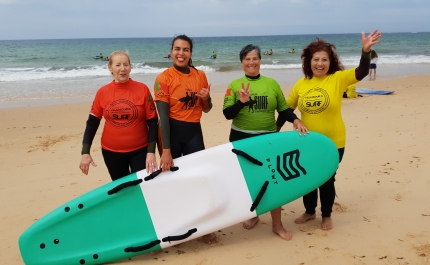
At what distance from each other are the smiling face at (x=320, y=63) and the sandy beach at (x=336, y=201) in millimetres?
A: 1290

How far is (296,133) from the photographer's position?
3.00m

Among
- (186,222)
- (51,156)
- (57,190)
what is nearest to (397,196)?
(186,222)

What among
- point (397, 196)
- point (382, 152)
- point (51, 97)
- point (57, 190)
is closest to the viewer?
point (397, 196)

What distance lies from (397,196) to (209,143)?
3.03m

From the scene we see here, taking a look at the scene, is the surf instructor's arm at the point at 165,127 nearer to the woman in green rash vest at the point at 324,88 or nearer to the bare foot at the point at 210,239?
the bare foot at the point at 210,239

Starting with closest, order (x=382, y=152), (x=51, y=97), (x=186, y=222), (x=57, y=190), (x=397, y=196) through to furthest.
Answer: (x=186, y=222)
(x=397, y=196)
(x=57, y=190)
(x=382, y=152)
(x=51, y=97)

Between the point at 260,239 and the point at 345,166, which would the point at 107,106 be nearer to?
the point at 260,239

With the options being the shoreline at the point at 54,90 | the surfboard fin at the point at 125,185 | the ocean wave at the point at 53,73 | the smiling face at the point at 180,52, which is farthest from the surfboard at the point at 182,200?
the ocean wave at the point at 53,73

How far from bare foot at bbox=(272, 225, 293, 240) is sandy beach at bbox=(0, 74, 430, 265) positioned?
0.05 metres

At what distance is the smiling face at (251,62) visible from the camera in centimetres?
289

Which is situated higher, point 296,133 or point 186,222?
point 296,133

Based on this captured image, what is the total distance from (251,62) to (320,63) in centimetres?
52

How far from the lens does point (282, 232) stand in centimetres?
303

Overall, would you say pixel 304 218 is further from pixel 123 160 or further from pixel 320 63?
pixel 123 160
